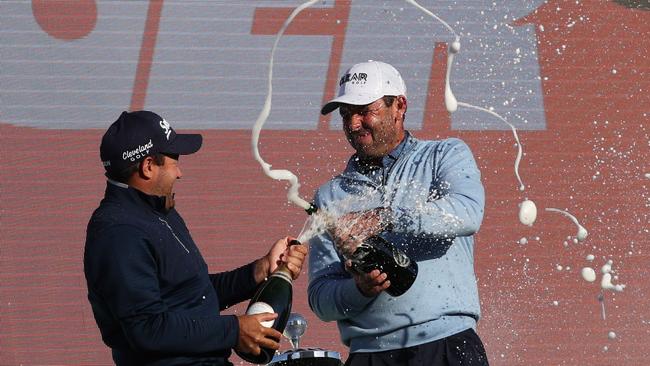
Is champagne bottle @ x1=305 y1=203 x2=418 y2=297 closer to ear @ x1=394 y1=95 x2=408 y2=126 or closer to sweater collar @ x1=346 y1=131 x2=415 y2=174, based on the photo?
sweater collar @ x1=346 y1=131 x2=415 y2=174

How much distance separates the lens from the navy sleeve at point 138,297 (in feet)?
10.1

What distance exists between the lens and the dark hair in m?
3.29

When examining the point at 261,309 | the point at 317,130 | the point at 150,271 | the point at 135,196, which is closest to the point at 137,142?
the point at 135,196

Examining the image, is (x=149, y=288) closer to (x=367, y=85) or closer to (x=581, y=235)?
(x=367, y=85)

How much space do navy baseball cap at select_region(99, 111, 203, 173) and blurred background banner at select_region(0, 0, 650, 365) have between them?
2.67 m

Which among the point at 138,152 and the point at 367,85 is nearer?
the point at 138,152

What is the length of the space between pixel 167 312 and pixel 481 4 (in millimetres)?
3580

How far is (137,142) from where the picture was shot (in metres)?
3.28

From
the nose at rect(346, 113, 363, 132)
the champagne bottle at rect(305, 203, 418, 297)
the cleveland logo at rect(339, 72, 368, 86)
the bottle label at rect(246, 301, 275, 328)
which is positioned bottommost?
the bottle label at rect(246, 301, 275, 328)

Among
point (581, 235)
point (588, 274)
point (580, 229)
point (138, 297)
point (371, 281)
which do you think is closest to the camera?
point (138, 297)

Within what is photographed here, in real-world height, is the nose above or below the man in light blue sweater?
above

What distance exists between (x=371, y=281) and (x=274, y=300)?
0.29 metres

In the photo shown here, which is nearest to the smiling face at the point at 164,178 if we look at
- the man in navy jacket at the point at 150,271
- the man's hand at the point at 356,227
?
the man in navy jacket at the point at 150,271

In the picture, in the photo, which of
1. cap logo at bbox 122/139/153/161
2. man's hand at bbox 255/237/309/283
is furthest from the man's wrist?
cap logo at bbox 122/139/153/161
